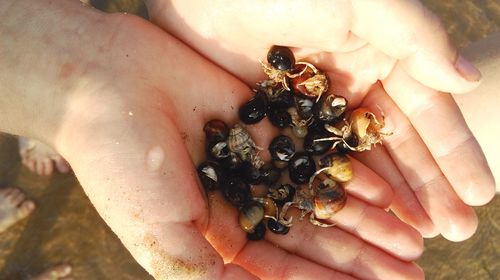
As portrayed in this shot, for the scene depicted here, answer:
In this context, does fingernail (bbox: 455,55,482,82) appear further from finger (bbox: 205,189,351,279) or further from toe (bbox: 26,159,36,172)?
toe (bbox: 26,159,36,172)

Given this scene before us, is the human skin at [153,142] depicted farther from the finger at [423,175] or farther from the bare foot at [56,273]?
the bare foot at [56,273]

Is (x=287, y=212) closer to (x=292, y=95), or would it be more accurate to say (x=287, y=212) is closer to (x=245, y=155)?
(x=245, y=155)

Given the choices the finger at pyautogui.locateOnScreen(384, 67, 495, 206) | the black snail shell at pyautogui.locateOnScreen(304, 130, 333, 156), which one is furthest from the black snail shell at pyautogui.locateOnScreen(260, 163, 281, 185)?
the finger at pyautogui.locateOnScreen(384, 67, 495, 206)

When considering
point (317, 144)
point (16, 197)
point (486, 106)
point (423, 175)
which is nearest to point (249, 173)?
point (317, 144)

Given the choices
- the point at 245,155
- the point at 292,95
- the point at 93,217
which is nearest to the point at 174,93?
the point at 245,155

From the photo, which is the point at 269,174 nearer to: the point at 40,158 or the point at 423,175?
the point at 423,175
